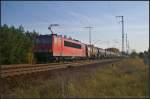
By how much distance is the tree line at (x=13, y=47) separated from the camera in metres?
37.4

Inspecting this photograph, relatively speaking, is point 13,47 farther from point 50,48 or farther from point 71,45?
point 71,45

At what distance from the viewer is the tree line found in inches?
1471

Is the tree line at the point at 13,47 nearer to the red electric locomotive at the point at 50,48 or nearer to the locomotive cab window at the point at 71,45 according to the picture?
the red electric locomotive at the point at 50,48

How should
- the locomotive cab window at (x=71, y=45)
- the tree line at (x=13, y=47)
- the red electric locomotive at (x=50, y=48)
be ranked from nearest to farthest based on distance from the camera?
the red electric locomotive at (x=50, y=48)
the tree line at (x=13, y=47)
the locomotive cab window at (x=71, y=45)

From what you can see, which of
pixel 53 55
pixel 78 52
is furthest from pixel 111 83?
pixel 78 52

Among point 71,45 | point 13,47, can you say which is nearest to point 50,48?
point 13,47

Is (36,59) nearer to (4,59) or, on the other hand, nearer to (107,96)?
(4,59)

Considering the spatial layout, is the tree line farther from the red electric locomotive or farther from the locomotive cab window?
the locomotive cab window

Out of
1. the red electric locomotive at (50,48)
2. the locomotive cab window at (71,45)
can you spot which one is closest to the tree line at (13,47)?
the red electric locomotive at (50,48)

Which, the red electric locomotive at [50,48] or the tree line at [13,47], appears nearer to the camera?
the red electric locomotive at [50,48]

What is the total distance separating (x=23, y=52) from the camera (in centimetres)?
4025

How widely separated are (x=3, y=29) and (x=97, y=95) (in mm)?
31733

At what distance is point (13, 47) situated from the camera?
1508 inches

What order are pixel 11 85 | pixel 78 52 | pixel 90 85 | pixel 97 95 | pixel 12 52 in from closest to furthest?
pixel 97 95 < pixel 90 85 < pixel 11 85 < pixel 12 52 < pixel 78 52
